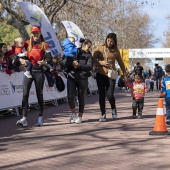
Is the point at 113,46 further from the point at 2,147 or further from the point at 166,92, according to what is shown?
the point at 2,147

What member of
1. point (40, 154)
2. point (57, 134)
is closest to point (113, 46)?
point (57, 134)

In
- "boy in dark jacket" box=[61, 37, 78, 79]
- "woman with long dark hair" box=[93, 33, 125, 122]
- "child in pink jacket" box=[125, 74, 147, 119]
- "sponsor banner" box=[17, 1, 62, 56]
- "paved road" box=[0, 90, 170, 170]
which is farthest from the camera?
"sponsor banner" box=[17, 1, 62, 56]

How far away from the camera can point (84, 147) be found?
7930 mm

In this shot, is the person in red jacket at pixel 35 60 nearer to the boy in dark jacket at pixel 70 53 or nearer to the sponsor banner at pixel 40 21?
the boy in dark jacket at pixel 70 53

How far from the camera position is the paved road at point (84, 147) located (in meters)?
6.61

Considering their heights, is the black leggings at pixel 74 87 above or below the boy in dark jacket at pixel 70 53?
below

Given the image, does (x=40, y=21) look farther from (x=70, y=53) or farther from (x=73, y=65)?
(x=73, y=65)

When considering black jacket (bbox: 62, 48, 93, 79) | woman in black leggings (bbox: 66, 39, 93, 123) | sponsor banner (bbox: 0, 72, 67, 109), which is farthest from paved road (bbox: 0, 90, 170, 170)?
sponsor banner (bbox: 0, 72, 67, 109)

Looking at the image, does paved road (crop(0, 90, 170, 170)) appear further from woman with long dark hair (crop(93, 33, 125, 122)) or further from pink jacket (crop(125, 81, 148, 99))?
pink jacket (crop(125, 81, 148, 99))

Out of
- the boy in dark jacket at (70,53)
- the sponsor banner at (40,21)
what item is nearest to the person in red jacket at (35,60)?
the boy in dark jacket at (70,53)

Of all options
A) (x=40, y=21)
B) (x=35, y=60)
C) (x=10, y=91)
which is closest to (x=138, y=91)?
(x=35, y=60)

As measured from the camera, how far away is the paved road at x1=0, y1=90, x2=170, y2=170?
21.7 feet

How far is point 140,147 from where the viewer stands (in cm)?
793

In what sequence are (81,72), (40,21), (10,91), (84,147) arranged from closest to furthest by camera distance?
(84,147), (81,72), (10,91), (40,21)
